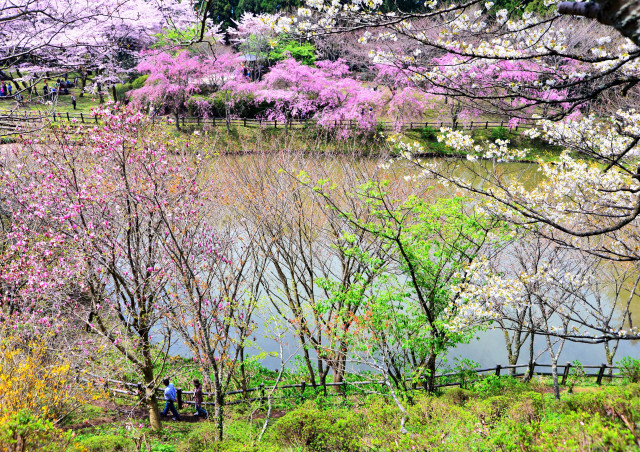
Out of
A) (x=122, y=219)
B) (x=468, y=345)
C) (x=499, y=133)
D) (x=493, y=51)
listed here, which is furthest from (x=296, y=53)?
(x=493, y=51)

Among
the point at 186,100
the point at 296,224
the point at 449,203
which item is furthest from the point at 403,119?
the point at 449,203

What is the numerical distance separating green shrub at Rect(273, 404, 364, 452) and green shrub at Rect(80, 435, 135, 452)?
8.45 feet

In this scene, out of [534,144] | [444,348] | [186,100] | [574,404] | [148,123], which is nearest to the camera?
[574,404]

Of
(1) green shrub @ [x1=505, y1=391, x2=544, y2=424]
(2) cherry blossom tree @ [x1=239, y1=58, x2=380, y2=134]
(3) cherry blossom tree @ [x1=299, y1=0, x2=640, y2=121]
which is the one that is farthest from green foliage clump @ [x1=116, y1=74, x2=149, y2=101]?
(1) green shrub @ [x1=505, y1=391, x2=544, y2=424]

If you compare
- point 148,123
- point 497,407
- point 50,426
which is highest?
point 148,123

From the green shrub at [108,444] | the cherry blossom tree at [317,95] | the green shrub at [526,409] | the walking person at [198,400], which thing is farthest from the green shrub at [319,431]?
the cherry blossom tree at [317,95]

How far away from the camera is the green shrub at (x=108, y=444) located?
6688 mm

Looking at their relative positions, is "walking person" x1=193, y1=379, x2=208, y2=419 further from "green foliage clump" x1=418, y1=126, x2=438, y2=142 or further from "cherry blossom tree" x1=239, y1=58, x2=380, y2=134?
"green foliage clump" x1=418, y1=126, x2=438, y2=142

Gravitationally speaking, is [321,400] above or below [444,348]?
below

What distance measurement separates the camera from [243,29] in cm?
3669

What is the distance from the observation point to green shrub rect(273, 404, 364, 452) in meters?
6.40

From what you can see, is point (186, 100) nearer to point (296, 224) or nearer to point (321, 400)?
point (296, 224)

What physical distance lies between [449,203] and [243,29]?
34.7 meters

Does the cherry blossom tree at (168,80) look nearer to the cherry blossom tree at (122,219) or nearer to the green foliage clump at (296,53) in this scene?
the green foliage clump at (296,53)
